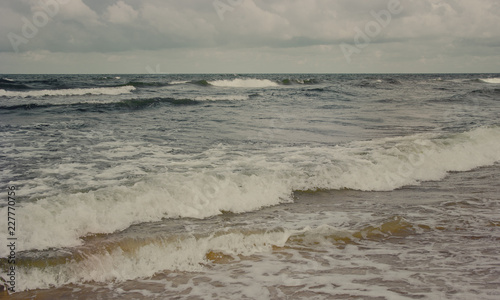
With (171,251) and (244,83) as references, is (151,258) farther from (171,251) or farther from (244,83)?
(244,83)

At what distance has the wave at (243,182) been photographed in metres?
4.91

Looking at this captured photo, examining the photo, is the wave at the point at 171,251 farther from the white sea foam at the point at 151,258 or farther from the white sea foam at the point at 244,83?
the white sea foam at the point at 244,83

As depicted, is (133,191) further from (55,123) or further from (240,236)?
(55,123)

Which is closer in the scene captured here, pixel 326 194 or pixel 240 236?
pixel 240 236

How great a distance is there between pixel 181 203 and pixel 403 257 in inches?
130

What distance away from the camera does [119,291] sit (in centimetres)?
362

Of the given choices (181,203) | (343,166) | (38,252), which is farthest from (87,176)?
(343,166)

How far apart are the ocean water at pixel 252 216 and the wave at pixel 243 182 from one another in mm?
28

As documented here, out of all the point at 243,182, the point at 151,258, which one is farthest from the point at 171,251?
the point at 243,182

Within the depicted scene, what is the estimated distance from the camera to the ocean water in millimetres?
3756

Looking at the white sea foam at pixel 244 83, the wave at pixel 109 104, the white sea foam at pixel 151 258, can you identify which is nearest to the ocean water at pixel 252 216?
the white sea foam at pixel 151 258

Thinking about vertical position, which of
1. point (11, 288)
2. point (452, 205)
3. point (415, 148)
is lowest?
point (11, 288)

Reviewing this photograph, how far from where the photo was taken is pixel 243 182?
21.8ft

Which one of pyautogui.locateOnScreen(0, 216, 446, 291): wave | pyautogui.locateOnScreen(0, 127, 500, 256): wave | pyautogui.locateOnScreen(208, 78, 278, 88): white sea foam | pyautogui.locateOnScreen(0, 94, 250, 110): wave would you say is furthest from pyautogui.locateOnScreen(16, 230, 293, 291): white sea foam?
pyautogui.locateOnScreen(208, 78, 278, 88): white sea foam
